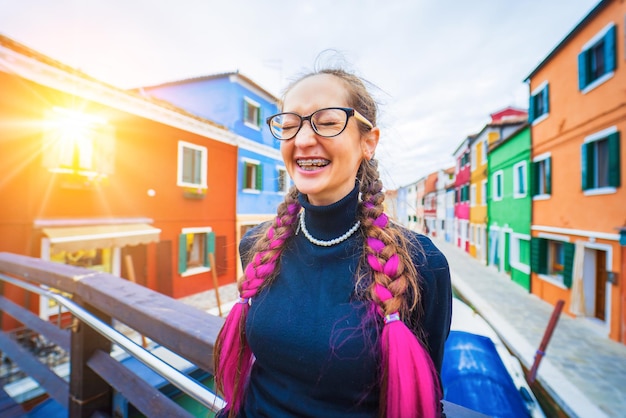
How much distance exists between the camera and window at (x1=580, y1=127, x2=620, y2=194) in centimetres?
697

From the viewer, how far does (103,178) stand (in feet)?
25.0

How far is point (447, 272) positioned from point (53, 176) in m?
8.61

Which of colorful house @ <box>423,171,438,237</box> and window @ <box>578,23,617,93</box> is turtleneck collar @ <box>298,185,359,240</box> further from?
colorful house @ <box>423,171,438,237</box>

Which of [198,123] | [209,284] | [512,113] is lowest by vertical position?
[209,284]

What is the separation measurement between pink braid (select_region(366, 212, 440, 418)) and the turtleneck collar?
0.31 meters

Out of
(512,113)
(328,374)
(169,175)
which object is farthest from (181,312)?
(512,113)

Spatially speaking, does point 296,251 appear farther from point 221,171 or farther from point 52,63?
point 221,171

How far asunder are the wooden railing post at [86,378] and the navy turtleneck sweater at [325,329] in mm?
1023

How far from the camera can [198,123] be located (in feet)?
33.6

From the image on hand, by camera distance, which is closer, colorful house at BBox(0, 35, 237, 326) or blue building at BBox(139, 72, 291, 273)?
colorful house at BBox(0, 35, 237, 326)

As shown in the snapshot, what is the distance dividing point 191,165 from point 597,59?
39.9 feet

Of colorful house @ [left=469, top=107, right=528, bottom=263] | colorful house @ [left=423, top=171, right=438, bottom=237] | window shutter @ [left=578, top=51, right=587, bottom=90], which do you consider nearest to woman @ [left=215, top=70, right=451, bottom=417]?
window shutter @ [left=578, top=51, right=587, bottom=90]

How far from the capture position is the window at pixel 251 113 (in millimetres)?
12367

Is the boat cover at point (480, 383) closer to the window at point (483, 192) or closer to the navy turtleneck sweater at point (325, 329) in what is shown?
the navy turtleneck sweater at point (325, 329)
